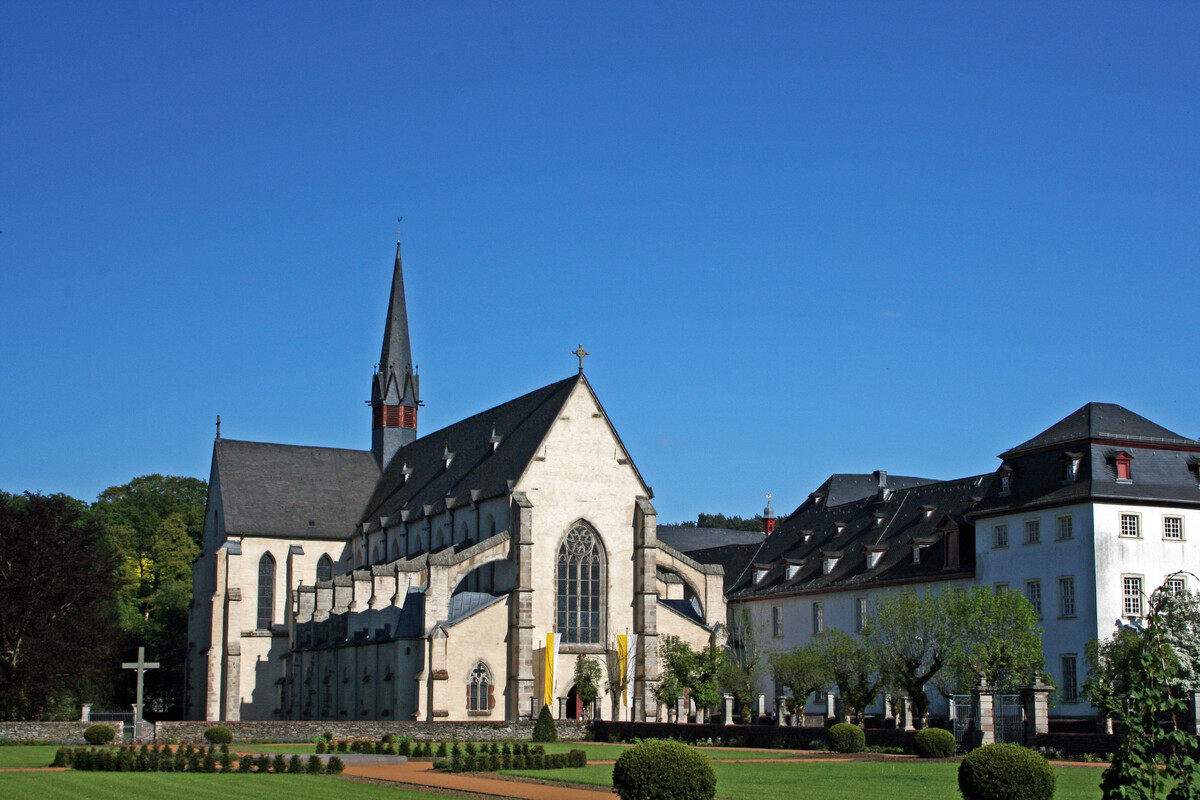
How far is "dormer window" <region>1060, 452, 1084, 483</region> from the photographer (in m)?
54.0

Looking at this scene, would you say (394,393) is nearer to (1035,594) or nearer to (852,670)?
(852,670)

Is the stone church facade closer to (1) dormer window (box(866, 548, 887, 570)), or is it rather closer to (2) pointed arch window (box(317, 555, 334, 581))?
→ (2) pointed arch window (box(317, 555, 334, 581))

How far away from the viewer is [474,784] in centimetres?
2908

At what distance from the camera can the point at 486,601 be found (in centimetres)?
6000

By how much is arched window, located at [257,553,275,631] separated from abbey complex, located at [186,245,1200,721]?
12cm

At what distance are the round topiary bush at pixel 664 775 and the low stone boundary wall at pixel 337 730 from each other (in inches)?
1160

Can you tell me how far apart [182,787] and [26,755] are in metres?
16.3

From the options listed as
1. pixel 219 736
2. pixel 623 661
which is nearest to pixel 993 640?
pixel 623 661

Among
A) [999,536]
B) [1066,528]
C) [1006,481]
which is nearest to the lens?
[1066,528]

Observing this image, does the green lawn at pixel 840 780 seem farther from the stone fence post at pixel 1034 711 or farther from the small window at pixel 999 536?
the small window at pixel 999 536

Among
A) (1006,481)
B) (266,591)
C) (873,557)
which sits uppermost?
(1006,481)

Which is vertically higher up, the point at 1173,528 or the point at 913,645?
the point at 1173,528

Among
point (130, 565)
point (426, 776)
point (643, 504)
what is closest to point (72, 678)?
point (643, 504)

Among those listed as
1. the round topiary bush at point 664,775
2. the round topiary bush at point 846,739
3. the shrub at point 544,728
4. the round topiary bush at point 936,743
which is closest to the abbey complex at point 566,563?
the shrub at point 544,728
